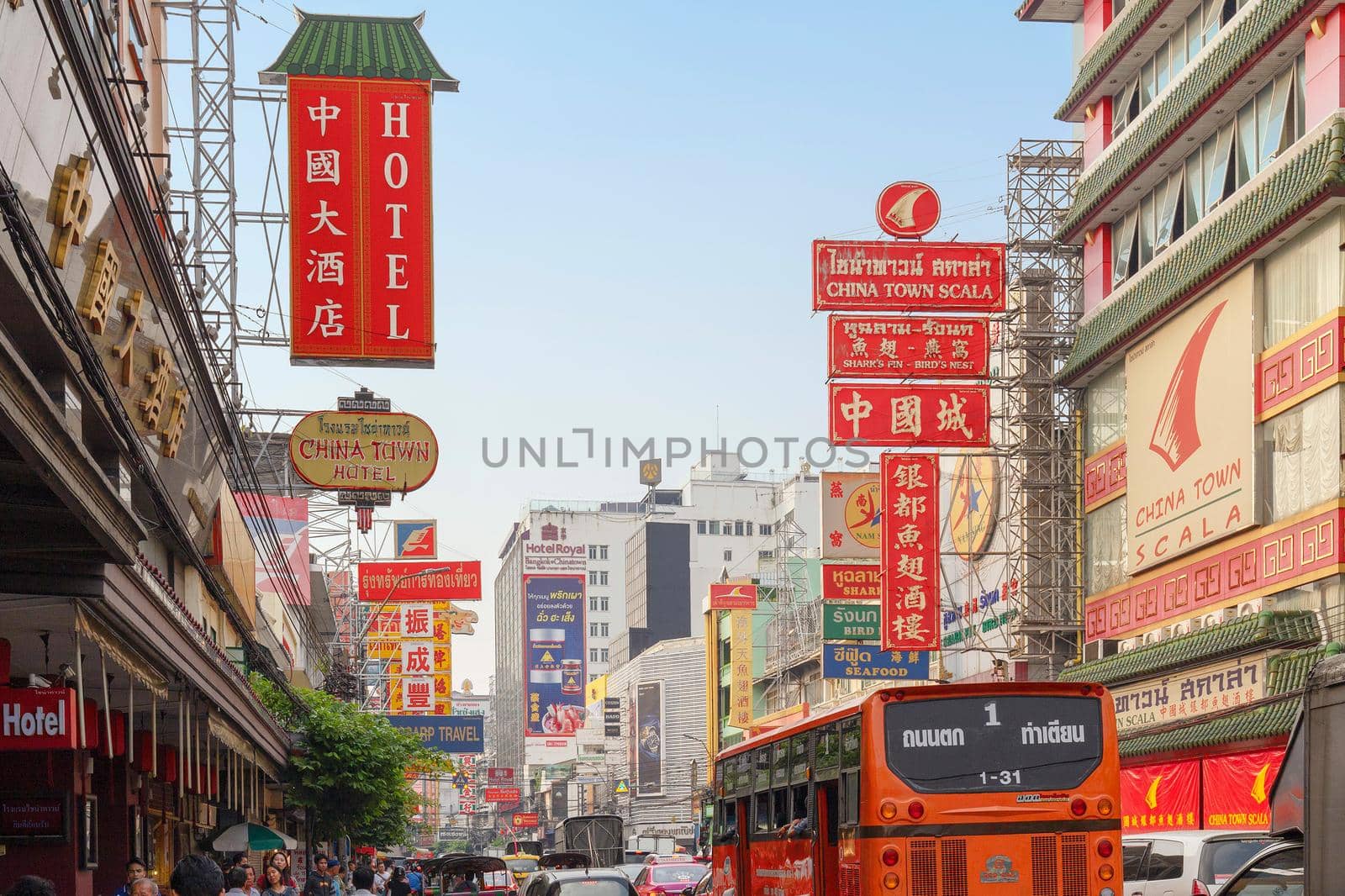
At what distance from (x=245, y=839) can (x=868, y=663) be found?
28.4 m

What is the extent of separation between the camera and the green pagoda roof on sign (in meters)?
26.4

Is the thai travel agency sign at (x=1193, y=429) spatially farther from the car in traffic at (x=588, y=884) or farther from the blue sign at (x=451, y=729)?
the blue sign at (x=451, y=729)

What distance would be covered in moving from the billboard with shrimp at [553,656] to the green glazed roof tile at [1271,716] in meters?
148

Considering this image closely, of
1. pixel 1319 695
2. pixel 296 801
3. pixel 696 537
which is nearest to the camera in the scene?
pixel 1319 695

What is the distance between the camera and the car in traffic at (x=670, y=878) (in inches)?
1423

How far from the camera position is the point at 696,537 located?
182750 mm

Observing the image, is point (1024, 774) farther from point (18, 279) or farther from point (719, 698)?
point (719, 698)

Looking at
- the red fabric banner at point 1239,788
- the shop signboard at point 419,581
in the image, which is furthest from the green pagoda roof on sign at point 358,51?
the shop signboard at point 419,581

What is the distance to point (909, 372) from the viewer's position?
43.8 m

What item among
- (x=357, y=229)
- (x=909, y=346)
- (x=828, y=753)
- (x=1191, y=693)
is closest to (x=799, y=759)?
(x=828, y=753)

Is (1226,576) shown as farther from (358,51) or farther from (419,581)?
(419,581)

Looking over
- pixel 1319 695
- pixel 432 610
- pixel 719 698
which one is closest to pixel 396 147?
pixel 1319 695

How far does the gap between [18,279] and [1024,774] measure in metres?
10.0

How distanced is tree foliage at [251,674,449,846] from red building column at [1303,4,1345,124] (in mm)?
22596
